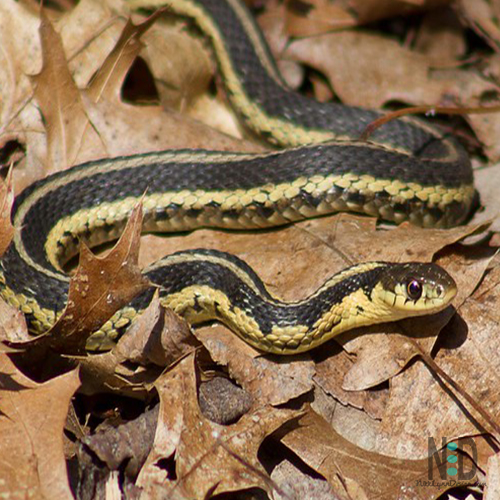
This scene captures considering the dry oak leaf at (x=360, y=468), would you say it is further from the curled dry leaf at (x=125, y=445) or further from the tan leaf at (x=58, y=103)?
the tan leaf at (x=58, y=103)

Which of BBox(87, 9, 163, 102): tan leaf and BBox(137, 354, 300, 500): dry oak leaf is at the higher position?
BBox(87, 9, 163, 102): tan leaf

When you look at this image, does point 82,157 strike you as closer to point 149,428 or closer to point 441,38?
point 149,428

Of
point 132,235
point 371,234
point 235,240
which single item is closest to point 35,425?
point 132,235

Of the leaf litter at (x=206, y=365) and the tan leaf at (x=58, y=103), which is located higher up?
the tan leaf at (x=58, y=103)

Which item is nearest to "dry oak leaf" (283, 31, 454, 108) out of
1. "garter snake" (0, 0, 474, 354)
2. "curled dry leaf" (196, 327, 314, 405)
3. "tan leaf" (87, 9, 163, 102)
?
"garter snake" (0, 0, 474, 354)

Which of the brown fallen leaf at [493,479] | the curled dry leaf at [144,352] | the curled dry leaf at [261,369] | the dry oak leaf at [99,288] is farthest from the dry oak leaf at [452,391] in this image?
the dry oak leaf at [99,288]

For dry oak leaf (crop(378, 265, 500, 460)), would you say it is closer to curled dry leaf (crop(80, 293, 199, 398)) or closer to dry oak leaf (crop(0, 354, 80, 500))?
curled dry leaf (crop(80, 293, 199, 398))

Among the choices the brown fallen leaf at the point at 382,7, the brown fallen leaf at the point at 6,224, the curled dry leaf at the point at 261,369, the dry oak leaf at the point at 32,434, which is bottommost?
the curled dry leaf at the point at 261,369

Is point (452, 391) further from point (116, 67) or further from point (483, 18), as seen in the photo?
point (483, 18)
